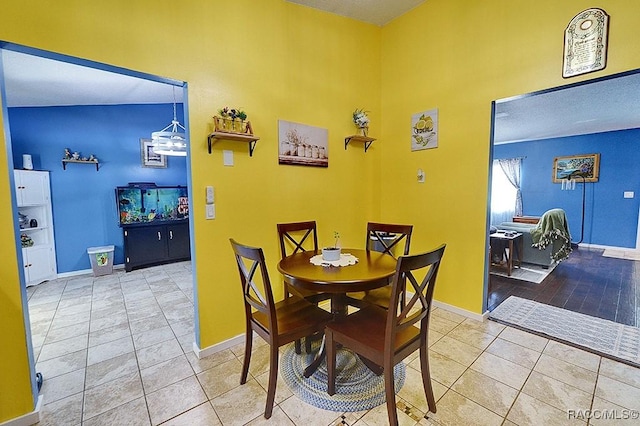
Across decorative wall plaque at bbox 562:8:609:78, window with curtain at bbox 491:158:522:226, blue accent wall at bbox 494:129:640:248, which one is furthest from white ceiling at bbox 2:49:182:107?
blue accent wall at bbox 494:129:640:248

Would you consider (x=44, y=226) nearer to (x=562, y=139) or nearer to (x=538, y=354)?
(x=538, y=354)

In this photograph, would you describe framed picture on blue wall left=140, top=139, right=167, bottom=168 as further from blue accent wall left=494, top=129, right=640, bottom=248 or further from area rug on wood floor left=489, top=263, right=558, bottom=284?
blue accent wall left=494, top=129, right=640, bottom=248

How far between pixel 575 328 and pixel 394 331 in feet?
7.63

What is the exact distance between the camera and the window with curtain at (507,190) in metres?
6.77

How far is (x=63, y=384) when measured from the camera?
182 cm

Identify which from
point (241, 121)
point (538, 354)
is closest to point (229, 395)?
point (241, 121)

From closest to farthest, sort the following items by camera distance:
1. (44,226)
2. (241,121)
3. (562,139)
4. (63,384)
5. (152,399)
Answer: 1. (152,399)
2. (63,384)
3. (241,121)
4. (44,226)
5. (562,139)

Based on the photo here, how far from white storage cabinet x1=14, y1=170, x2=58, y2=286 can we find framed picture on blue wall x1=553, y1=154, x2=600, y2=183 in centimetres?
986

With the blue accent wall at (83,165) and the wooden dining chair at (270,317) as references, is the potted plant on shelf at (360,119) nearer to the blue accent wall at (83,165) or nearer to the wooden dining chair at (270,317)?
the wooden dining chair at (270,317)

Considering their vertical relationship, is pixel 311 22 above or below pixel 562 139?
above

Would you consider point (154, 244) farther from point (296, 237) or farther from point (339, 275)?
point (339, 275)

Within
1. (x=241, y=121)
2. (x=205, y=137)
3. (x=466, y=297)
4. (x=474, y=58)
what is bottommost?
(x=466, y=297)

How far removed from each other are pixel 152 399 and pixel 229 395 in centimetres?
48

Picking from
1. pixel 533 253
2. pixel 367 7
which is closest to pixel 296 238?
pixel 367 7
